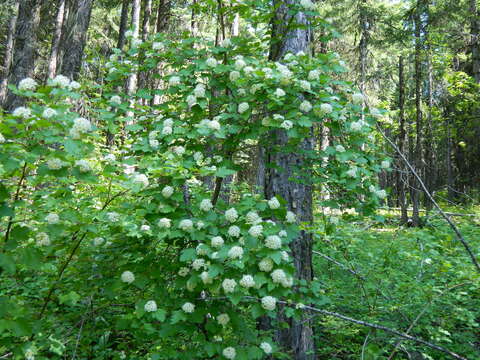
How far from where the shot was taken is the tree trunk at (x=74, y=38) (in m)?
6.43

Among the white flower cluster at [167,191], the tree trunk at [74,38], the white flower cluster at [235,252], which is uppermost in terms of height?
the tree trunk at [74,38]

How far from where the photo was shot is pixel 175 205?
89.7 inches

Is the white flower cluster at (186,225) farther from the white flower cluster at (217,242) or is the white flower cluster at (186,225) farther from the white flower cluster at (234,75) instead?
the white flower cluster at (234,75)

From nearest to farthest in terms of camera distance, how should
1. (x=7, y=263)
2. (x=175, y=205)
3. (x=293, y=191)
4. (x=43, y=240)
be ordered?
(x=7, y=263), (x=43, y=240), (x=175, y=205), (x=293, y=191)

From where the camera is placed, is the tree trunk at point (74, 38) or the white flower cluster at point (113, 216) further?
the tree trunk at point (74, 38)

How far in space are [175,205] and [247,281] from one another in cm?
71

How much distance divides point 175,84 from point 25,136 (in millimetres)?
1124

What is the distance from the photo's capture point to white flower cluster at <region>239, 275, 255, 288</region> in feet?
6.18

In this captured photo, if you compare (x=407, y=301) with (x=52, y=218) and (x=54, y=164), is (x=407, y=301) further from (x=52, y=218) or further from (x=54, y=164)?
(x=54, y=164)

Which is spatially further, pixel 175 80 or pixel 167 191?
pixel 175 80

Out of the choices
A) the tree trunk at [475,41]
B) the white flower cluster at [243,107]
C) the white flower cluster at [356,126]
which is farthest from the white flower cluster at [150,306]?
the tree trunk at [475,41]

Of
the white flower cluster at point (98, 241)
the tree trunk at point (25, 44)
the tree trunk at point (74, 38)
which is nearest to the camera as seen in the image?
the white flower cluster at point (98, 241)

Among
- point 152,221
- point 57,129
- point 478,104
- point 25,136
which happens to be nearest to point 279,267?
point 152,221

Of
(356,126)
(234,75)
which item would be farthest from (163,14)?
(356,126)
